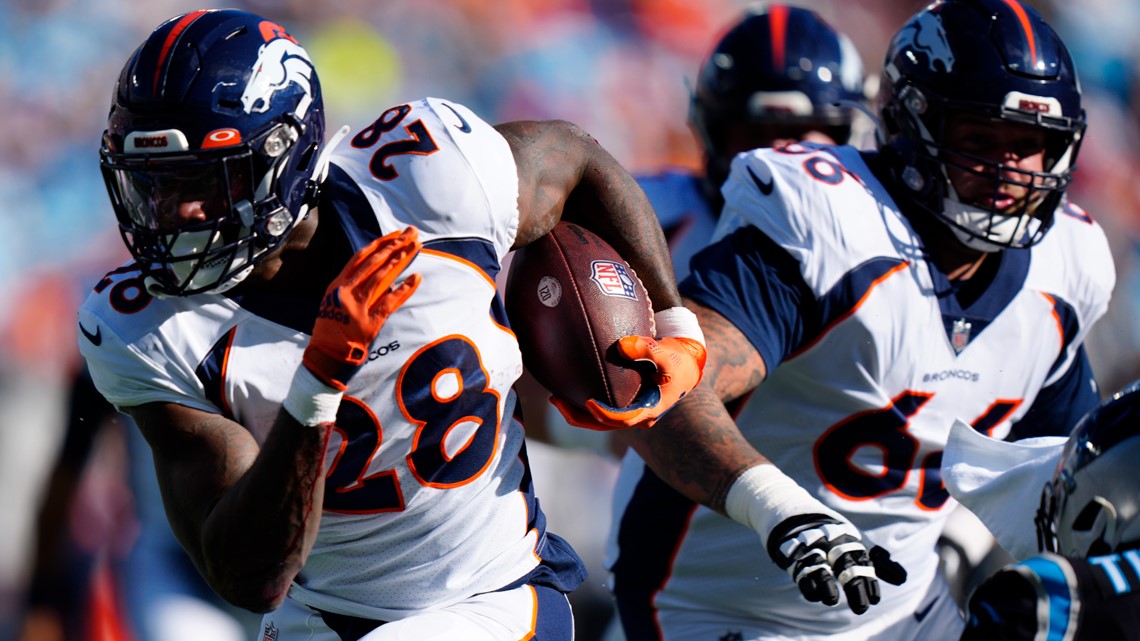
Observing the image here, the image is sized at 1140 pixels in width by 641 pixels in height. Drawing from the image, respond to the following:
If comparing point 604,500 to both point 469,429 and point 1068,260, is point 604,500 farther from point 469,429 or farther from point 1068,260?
point 469,429

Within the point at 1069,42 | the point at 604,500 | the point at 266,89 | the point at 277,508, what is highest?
the point at 266,89

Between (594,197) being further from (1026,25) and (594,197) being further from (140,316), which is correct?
(1026,25)

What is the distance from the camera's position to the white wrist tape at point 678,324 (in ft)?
9.23

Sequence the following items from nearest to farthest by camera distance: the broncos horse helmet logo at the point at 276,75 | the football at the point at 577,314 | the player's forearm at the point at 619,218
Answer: the broncos horse helmet logo at the point at 276,75 → the football at the point at 577,314 → the player's forearm at the point at 619,218

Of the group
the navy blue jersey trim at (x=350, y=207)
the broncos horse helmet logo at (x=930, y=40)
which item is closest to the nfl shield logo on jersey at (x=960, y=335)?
the broncos horse helmet logo at (x=930, y=40)

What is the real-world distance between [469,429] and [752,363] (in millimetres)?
686

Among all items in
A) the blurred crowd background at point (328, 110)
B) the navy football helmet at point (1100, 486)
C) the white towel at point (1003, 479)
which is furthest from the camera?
the blurred crowd background at point (328, 110)

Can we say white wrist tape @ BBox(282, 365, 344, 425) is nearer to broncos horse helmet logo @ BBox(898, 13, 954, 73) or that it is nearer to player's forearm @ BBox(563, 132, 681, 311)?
player's forearm @ BBox(563, 132, 681, 311)

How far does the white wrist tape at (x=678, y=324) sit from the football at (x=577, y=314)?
0.07 m

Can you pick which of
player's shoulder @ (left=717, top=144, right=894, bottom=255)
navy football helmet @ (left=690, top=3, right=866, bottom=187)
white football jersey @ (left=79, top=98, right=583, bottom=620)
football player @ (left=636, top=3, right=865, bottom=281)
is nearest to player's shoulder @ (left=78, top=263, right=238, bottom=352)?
white football jersey @ (left=79, top=98, right=583, bottom=620)

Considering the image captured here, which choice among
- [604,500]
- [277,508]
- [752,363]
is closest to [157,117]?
[277,508]

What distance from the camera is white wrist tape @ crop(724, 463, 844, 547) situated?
2545 mm

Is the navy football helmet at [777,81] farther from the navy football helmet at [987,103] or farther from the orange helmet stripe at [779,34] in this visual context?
the navy football helmet at [987,103]

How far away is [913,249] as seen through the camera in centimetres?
321
